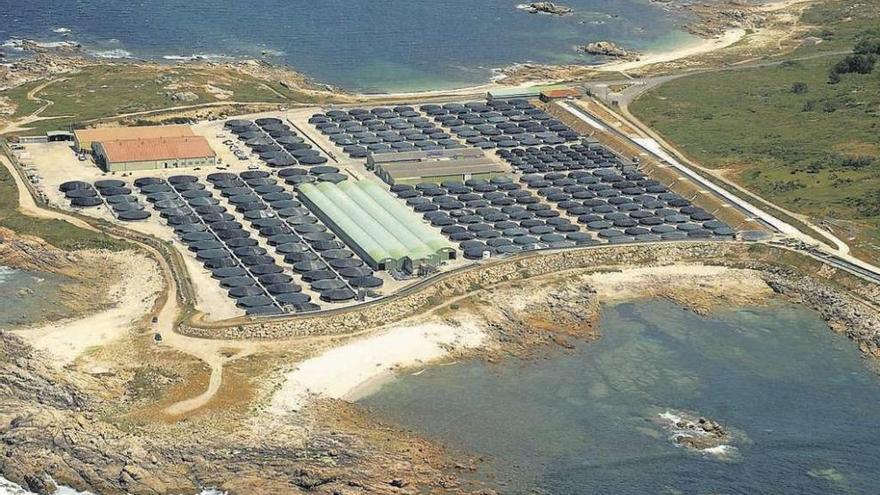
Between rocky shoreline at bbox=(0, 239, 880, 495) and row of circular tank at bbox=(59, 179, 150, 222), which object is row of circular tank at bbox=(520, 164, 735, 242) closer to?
rocky shoreline at bbox=(0, 239, 880, 495)

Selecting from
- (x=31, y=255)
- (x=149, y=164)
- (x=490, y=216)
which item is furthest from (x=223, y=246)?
(x=490, y=216)

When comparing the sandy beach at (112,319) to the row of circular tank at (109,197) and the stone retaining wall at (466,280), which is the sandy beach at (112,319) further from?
the row of circular tank at (109,197)

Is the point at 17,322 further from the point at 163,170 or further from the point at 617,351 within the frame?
the point at 617,351

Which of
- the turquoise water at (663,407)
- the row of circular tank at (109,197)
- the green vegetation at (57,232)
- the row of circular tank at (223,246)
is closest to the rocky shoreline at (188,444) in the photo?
the turquoise water at (663,407)

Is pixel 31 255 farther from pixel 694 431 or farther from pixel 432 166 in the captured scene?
pixel 694 431

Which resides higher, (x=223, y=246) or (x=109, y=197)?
(x=223, y=246)
